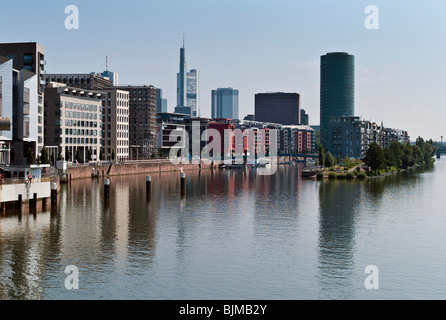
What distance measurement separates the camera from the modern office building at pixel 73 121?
501ft

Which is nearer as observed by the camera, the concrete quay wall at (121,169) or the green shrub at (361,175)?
the concrete quay wall at (121,169)

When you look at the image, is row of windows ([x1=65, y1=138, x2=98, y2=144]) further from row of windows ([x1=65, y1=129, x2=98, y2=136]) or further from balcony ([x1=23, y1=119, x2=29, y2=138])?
balcony ([x1=23, y1=119, x2=29, y2=138])

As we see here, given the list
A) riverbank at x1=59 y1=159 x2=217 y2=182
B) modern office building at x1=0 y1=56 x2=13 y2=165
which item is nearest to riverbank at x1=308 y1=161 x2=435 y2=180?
riverbank at x1=59 y1=159 x2=217 y2=182

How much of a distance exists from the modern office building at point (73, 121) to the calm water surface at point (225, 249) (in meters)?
61.4

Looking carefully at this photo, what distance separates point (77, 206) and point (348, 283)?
49208 mm

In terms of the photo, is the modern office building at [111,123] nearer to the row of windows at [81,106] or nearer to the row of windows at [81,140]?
the row of windows at [81,140]

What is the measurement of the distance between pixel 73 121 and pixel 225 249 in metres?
112

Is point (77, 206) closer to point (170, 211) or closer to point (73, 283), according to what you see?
point (170, 211)

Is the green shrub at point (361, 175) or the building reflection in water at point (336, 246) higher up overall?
the green shrub at point (361, 175)

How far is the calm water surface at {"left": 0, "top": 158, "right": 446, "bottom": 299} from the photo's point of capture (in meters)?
42.8

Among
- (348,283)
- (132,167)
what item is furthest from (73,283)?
(132,167)

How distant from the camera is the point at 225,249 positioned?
5531cm

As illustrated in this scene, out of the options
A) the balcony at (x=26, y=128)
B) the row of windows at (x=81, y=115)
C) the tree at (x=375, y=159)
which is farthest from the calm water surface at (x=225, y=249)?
the tree at (x=375, y=159)

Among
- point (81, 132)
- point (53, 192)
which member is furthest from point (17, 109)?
point (81, 132)
